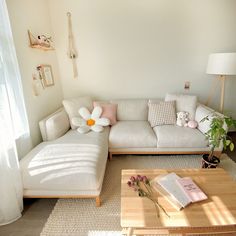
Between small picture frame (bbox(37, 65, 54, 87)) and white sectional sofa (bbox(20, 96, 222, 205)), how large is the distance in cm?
51

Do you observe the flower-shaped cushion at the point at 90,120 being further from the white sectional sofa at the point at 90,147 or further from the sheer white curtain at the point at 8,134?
the sheer white curtain at the point at 8,134

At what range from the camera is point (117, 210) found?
5.40 ft

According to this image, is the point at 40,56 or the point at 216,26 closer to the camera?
the point at 40,56

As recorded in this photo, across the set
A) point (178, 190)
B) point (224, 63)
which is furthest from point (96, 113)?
point (224, 63)

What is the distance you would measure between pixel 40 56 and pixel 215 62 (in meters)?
2.54

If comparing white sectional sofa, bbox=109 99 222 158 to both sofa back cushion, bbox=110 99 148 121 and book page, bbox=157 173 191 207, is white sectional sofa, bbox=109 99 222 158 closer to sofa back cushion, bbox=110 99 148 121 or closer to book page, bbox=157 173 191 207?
sofa back cushion, bbox=110 99 148 121

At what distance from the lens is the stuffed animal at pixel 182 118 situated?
2570 millimetres

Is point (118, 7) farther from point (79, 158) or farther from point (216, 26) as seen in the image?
point (79, 158)

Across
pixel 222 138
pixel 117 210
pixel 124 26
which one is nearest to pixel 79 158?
pixel 117 210

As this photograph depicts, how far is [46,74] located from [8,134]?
4.30 ft

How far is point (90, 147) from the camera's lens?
196 centimetres

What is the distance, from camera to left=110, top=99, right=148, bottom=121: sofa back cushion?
2871 mm

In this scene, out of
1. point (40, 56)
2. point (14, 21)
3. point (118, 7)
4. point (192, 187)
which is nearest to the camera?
point (192, 187)

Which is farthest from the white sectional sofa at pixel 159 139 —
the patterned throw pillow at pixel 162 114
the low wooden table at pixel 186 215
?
the low wooden table at pixel 186 215
